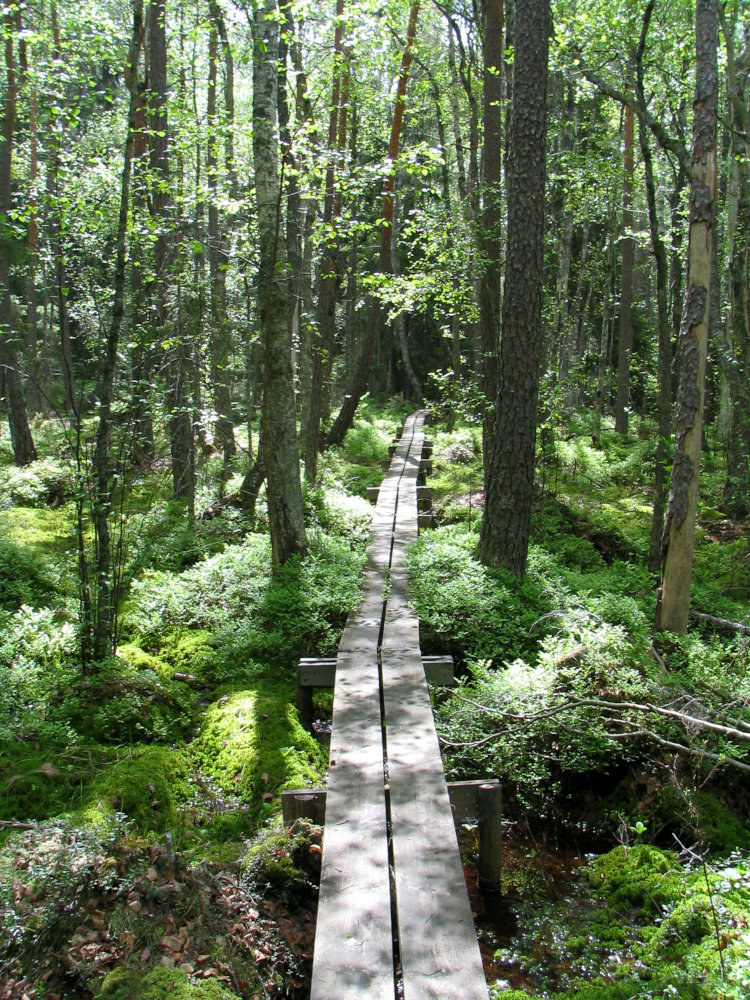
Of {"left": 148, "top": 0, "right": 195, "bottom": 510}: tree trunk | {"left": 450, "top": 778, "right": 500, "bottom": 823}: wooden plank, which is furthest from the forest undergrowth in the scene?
{"left": 148, "top": 0, "right": 195, "bottom": 510}: tree trunk

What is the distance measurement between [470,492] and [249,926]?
31.7 feet

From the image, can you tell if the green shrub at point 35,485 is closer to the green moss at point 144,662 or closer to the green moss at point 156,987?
the green moss at point 144,662

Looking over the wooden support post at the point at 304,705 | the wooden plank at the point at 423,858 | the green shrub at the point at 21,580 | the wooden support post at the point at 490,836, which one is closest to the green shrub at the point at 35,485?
the green shrub at the point at 21,580

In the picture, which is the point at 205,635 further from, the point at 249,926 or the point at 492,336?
the point at 492,336

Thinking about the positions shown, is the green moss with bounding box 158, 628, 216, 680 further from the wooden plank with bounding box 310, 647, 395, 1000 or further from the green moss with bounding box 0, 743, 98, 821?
the wooden plank with bounding box 310, 647, 395, 1000

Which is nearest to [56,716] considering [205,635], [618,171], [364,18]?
[205,635]

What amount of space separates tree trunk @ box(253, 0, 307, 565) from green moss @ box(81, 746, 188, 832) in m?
3.86

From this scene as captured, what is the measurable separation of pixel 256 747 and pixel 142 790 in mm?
1104

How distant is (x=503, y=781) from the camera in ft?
17.0

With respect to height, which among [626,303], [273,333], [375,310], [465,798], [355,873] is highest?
[626,303]

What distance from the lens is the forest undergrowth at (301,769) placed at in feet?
10.1

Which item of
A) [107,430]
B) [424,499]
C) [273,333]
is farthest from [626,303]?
[107,430]

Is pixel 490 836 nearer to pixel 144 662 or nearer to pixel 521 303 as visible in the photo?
pixel 144 662

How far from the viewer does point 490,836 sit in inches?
173
